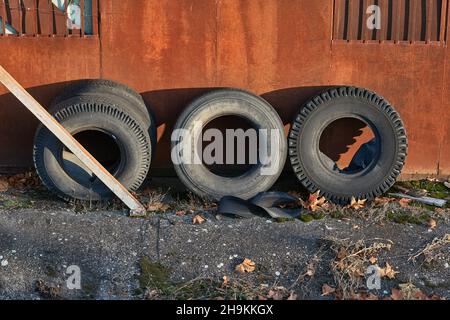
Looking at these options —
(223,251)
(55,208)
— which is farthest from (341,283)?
(55,208)

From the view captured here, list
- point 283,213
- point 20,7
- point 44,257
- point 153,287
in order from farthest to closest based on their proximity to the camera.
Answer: point 20,7 < point 283,213 < point 44,257 < point 153,287

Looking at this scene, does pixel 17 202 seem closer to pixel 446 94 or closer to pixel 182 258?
pixel 182 258

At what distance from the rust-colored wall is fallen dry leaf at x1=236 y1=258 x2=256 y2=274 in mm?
2258

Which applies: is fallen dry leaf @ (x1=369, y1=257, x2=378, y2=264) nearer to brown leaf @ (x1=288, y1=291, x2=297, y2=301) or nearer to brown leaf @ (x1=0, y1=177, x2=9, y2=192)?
brown leaf @ (x1=288, y1=291, x2=297, y2=301)

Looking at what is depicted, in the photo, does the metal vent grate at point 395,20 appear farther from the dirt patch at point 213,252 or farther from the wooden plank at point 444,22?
the dirt patch at point 213,252

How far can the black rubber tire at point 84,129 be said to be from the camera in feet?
21.5

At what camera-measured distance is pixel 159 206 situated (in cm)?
647

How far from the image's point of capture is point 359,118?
6.95 metres

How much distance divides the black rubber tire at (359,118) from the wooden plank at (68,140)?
6.07ft

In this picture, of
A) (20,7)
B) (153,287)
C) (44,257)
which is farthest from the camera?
(20,7)

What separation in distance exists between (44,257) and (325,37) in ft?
12.9

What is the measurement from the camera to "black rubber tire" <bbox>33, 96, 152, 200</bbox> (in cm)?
657

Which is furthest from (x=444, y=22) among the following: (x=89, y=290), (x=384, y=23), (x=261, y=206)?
(x=89, y=290)

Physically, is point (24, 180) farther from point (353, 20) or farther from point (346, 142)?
point (353, 20)
